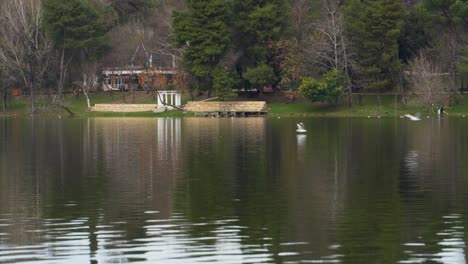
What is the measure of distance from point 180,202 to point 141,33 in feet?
298

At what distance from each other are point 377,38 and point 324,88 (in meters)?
7.85

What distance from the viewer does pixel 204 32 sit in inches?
4158

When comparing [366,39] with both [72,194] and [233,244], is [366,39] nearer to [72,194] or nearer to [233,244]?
[72,194]

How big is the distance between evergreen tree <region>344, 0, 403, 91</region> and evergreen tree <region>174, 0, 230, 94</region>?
13.3 metres

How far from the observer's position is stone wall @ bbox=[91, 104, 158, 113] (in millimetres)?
108188

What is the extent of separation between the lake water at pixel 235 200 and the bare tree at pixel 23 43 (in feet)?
156

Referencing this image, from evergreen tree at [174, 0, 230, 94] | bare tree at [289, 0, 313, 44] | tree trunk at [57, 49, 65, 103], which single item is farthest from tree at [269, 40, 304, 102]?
tree trunk at [57, 49, 65, 103]

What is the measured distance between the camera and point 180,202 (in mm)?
32281

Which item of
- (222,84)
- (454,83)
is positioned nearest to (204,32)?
(222,84)

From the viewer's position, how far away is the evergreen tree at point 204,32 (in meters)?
105

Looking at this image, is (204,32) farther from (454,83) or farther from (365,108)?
(454,83)

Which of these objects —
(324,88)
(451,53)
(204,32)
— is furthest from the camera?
(204,32)

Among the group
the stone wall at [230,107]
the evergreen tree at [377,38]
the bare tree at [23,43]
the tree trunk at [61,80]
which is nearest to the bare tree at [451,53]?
the evergreen tree at [377,38]

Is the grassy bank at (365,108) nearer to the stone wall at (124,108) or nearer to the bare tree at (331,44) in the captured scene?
the bare tree at (331,44)
